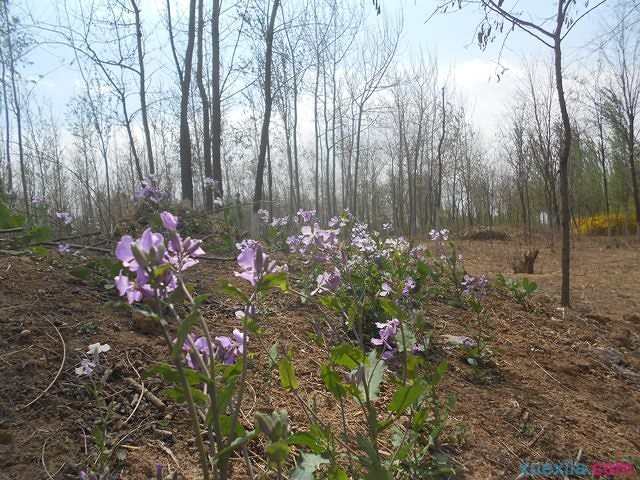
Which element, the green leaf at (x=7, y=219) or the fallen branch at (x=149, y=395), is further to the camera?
the green leaf at (x=7, y=219)

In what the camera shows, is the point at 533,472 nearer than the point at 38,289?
Yes

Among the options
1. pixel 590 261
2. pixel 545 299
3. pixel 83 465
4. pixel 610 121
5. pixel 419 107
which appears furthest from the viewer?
pixel 419 107

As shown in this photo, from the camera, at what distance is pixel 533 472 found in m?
1.61

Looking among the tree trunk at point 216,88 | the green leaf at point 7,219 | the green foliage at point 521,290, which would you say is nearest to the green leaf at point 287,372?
the green leaf at point 7,219

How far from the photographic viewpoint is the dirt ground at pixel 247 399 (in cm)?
140

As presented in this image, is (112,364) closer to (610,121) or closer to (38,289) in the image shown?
(38,289)

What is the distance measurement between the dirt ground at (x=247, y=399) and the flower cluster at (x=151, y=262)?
19 cm

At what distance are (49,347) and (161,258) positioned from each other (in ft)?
4.65

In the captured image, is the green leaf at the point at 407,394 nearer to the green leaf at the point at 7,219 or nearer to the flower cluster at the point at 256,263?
the flower cluster at the point at 256,263

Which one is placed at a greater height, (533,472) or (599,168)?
(599,168)

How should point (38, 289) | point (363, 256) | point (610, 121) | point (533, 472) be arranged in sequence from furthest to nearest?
1. point (610, 121)
2. point (363, 256)
3. point (38, 289)
4. point (533, 472)

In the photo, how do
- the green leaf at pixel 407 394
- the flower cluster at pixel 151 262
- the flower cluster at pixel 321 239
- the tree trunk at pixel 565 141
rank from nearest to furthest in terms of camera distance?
the flower cluster at pixel 151 262 < the green leaf at pixel 407 394 < the flower cluster at pixel 321 239 < the tree trunk at pixel 565 141

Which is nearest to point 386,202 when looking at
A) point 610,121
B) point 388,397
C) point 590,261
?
point 610,121

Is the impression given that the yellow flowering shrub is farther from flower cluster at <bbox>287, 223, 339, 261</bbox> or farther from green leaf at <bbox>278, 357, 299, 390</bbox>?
green leaf at <bbox>278, 357, 299, 390</bbox>
